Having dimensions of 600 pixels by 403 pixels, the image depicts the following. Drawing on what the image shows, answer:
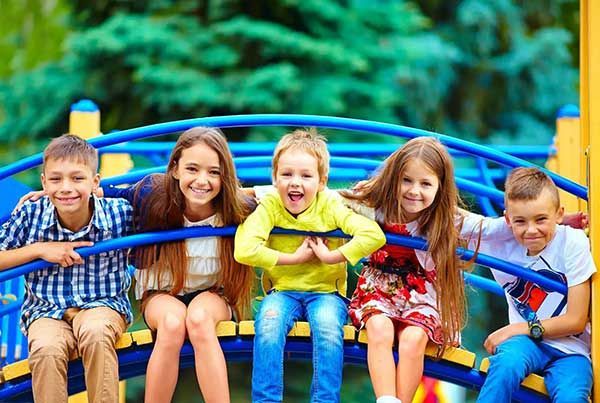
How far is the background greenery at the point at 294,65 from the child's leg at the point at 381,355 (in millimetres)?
5272

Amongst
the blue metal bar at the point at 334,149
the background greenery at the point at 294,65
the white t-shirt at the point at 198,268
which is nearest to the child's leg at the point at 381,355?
the white t-shirt at the point at 198,268

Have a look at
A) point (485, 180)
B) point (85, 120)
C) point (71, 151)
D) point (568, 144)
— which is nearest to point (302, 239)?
point (71, 151)

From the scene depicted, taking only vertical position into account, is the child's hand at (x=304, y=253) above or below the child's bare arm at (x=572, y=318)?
above

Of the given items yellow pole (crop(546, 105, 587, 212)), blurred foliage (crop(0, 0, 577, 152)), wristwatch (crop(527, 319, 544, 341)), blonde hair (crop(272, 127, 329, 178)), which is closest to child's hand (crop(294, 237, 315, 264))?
blonde hair (crop(272, 127, 329, 178))

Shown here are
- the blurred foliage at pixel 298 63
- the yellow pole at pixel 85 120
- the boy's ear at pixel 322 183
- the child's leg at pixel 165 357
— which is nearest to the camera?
the child's leg at pixel 165 357

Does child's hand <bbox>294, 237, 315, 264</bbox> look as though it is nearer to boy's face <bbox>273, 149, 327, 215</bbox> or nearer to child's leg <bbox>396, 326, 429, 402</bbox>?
boy's face <bbox>273, 149, 327, 215</bbox>

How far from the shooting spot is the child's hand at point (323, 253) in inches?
154

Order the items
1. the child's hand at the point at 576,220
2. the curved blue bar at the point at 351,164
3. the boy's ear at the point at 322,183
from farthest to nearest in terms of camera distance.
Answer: the curved blue bar at the point at 351,164
the child's hand at the point at 576,220
the boy's ear at the point at 322,183

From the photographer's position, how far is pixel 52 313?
396cm

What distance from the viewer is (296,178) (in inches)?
156

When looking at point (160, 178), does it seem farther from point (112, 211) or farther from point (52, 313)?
point (52, 313)

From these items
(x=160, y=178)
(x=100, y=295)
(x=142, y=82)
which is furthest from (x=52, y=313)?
(x=142, y=82)

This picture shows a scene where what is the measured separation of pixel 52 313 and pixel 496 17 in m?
6.97

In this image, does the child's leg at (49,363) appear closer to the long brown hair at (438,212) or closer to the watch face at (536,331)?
the long brown hair at (438,212)
